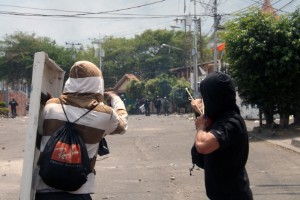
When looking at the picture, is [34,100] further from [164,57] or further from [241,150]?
[164,57]

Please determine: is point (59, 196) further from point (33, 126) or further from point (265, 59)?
point (265, 59)

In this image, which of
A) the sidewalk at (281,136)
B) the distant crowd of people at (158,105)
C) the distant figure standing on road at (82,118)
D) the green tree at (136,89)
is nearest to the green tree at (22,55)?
the green tree at (136,89)

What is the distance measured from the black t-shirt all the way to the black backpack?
30.6 inches

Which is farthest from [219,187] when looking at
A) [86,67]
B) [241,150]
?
[86,67]

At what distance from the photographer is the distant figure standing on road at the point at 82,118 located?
3.19 m

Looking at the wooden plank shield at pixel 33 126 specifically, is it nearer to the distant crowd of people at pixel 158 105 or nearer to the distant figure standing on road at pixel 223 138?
the distant figure standing on road at pixel 223 138

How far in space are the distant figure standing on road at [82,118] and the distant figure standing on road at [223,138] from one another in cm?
64

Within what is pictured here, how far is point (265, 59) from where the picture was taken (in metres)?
16.5

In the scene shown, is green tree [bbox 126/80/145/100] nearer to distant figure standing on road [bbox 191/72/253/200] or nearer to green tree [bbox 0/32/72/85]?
green tree [bbox 0/32/72/85]

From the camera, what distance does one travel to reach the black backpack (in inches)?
Result: 119

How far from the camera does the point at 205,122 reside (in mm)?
3090

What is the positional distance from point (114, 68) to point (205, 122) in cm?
7429

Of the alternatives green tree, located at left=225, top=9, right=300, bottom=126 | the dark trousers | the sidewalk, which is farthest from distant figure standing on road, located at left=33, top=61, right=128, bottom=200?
green tree, located at left=225, top=9, right=300, bottom=126

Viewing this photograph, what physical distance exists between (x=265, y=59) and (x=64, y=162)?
46.6 feet
